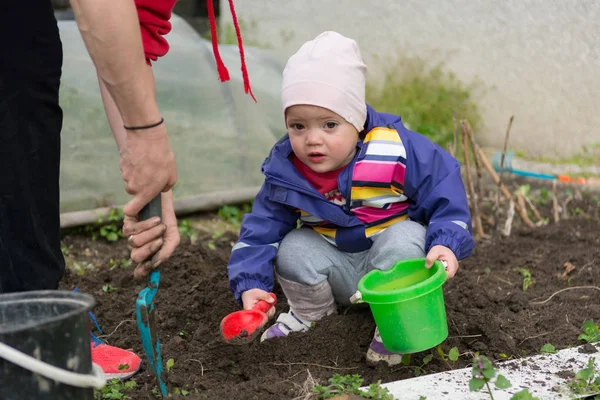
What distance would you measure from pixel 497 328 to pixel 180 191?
2.51m

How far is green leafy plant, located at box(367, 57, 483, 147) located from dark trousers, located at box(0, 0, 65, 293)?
4238 millimetres

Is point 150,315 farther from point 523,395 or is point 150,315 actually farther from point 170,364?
point 523,395

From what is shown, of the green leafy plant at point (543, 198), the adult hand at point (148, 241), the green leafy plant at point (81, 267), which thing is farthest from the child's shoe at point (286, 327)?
the green leafy plant at point (543, 198)

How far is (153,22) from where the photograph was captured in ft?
7.79

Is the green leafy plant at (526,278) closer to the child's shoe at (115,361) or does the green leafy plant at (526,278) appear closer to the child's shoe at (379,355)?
the child's shoe at (379,355)

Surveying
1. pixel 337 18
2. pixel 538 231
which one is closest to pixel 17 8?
pixel 538 231

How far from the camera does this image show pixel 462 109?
622 centimetres

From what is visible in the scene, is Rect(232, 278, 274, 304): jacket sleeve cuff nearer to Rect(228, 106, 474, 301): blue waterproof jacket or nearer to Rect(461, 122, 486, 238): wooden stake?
Rect(228, 106, 474, 301): blue waterproof jacket

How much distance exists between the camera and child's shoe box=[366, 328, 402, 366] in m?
2.70

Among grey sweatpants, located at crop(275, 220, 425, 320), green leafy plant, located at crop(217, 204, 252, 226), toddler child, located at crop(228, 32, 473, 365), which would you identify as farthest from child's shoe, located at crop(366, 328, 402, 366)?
green leafy plant, located at crop(217, 204, 252, 226)

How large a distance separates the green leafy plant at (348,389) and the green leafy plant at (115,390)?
0.62m

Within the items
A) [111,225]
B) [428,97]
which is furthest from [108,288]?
[428,97]

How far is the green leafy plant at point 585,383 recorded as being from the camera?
92.8 inches

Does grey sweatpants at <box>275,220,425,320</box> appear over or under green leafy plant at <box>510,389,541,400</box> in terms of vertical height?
under
